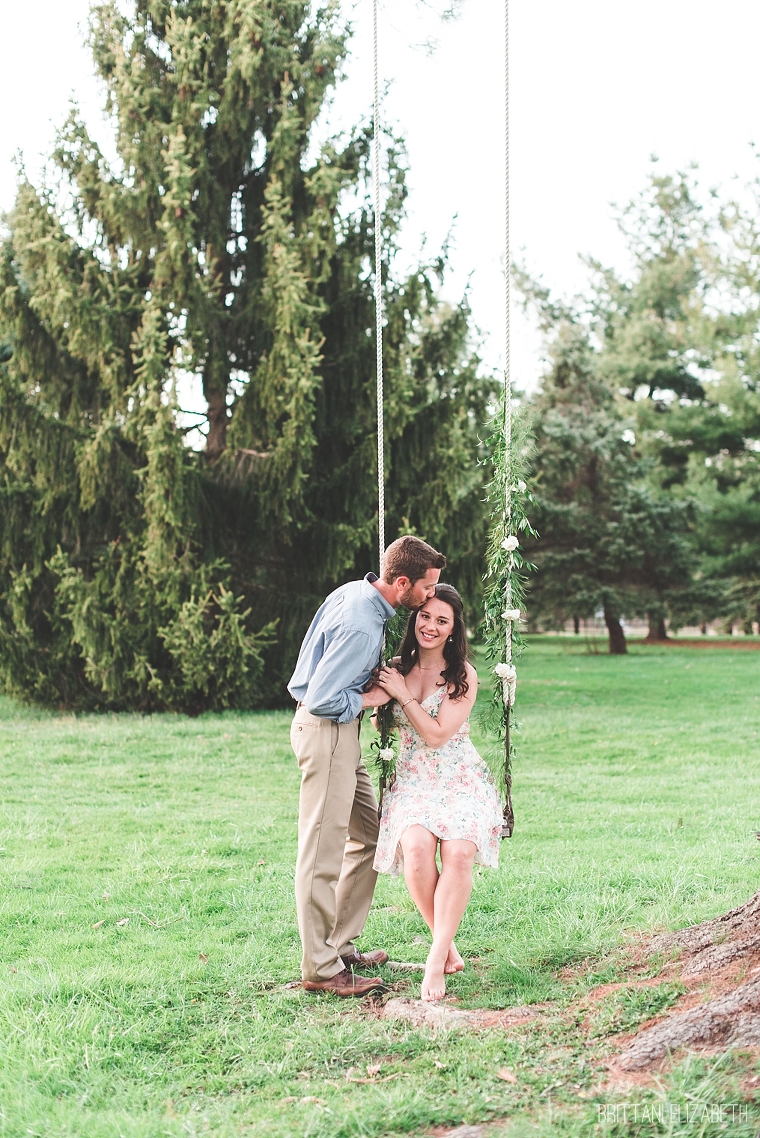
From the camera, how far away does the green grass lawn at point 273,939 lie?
280 centimetres

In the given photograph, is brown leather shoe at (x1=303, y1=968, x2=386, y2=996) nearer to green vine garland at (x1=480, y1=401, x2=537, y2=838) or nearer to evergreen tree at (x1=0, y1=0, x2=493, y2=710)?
green vine garland at (x1=480, y1=401, x2=537, y2=838)

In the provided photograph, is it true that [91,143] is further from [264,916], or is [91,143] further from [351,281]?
[264,916]

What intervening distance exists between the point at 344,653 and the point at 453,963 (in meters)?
1.25

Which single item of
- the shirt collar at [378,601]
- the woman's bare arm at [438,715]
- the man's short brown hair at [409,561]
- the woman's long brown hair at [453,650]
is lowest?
the woman's bare arm at [438,715]

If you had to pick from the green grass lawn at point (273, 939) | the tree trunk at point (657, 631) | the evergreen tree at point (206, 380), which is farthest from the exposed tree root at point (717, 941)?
the tree trunk at point (657, 631)

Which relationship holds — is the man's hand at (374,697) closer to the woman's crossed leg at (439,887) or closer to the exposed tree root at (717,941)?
the woman's crossed leg at (439,887)

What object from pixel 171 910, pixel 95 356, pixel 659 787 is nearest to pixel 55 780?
pixel 171 910

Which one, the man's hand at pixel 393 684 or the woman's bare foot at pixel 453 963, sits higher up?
the man's hand at pixel 393 684

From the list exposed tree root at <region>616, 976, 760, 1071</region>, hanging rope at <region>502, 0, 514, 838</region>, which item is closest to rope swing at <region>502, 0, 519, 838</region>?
hanging rope at <region>502, 0, 514, 838</region>

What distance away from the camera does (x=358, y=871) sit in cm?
411

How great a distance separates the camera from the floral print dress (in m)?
3.84

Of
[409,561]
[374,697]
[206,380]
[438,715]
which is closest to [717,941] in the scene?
[438,715]

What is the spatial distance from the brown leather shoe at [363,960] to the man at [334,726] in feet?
0.19

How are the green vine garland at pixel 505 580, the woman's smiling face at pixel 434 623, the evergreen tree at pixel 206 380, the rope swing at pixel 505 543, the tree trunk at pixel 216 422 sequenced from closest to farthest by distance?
the woman's smiling face at pixel 434 623 < the rope swing at pixel 505 543 < the green vine garland at pixel 505 580 < the evergreen tree at pixel 206 380 < the tree trunk at pixel 216 422
